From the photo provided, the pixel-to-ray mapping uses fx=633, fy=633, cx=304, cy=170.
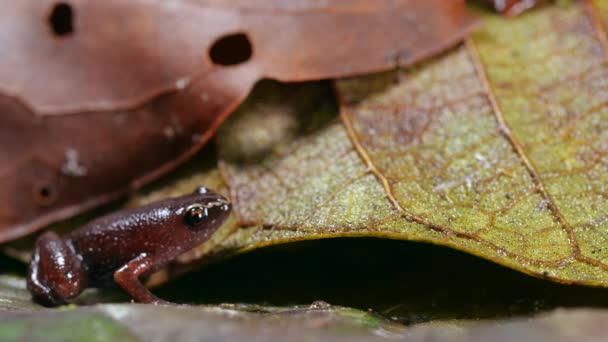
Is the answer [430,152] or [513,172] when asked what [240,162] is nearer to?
[430,152]

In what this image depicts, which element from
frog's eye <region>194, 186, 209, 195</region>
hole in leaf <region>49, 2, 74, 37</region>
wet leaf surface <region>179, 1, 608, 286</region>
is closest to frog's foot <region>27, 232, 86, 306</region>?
frog's eye <region>194, 186, 209, 195</region>

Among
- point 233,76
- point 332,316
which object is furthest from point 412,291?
point 233,76

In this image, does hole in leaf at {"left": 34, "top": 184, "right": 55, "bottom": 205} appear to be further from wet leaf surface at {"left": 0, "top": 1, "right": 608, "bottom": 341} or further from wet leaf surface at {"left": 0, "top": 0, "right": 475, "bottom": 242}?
wet leaf surface at {"left": 0, "top": 1, "right": 608, "bottom": 341}

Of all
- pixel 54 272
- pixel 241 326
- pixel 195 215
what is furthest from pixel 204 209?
pixel 241 326

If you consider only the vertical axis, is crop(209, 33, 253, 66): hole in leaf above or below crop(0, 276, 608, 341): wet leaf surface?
above

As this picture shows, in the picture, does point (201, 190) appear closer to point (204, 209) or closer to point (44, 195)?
point (204, 209)

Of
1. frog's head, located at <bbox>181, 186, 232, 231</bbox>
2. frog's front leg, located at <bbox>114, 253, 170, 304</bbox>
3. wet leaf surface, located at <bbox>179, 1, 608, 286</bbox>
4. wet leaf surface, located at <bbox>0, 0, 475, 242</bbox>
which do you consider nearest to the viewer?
wet leaf surface, located at <bbox>179, 1, 608, 286</bbox>

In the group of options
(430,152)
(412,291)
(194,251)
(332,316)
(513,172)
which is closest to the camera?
(332,316)
